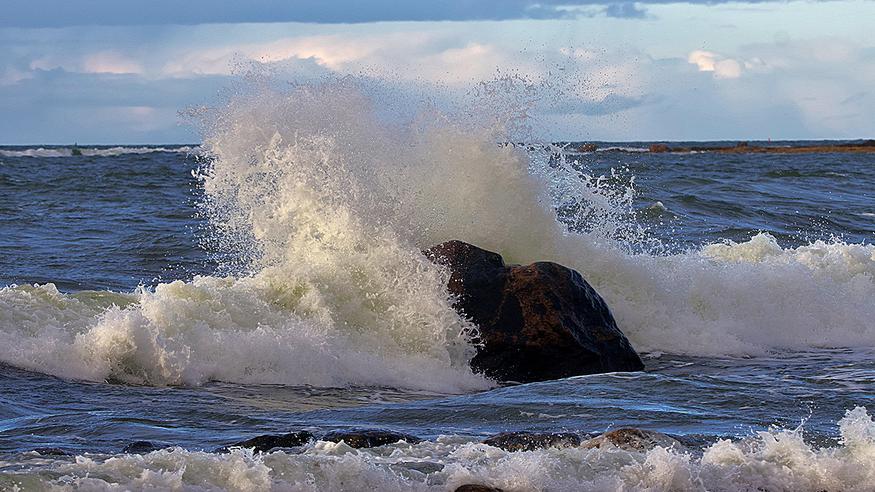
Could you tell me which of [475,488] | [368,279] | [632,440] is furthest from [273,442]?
[368,279]

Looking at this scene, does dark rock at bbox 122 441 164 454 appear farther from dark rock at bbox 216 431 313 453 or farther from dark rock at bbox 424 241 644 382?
dark rock at bbox 424 241 644 382

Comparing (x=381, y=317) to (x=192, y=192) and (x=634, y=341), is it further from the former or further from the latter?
(x=192, y=192)

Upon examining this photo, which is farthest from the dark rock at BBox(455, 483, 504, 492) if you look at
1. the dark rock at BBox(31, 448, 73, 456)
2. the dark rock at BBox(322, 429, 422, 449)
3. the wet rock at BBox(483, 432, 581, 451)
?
the dark rock at BBox(31, 448, 73, 456)

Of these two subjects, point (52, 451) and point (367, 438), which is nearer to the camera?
point (52, 451)

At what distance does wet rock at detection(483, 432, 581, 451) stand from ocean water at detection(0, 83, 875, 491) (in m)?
0.21

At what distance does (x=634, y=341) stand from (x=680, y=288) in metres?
1.21

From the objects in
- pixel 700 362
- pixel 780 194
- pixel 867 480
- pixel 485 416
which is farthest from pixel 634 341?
pixel 780 194

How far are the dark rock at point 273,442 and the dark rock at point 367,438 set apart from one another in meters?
0.12

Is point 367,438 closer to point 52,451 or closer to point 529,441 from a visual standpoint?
point 529,441

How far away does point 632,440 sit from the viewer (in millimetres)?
5809

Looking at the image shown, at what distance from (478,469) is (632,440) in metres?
0.91

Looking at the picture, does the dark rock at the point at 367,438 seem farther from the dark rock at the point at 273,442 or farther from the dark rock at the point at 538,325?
the dark rock at the point at 538,325

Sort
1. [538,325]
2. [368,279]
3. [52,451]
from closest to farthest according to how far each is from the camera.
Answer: [52,451], [538,325], [368,279]

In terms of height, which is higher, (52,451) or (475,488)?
(52,451)
